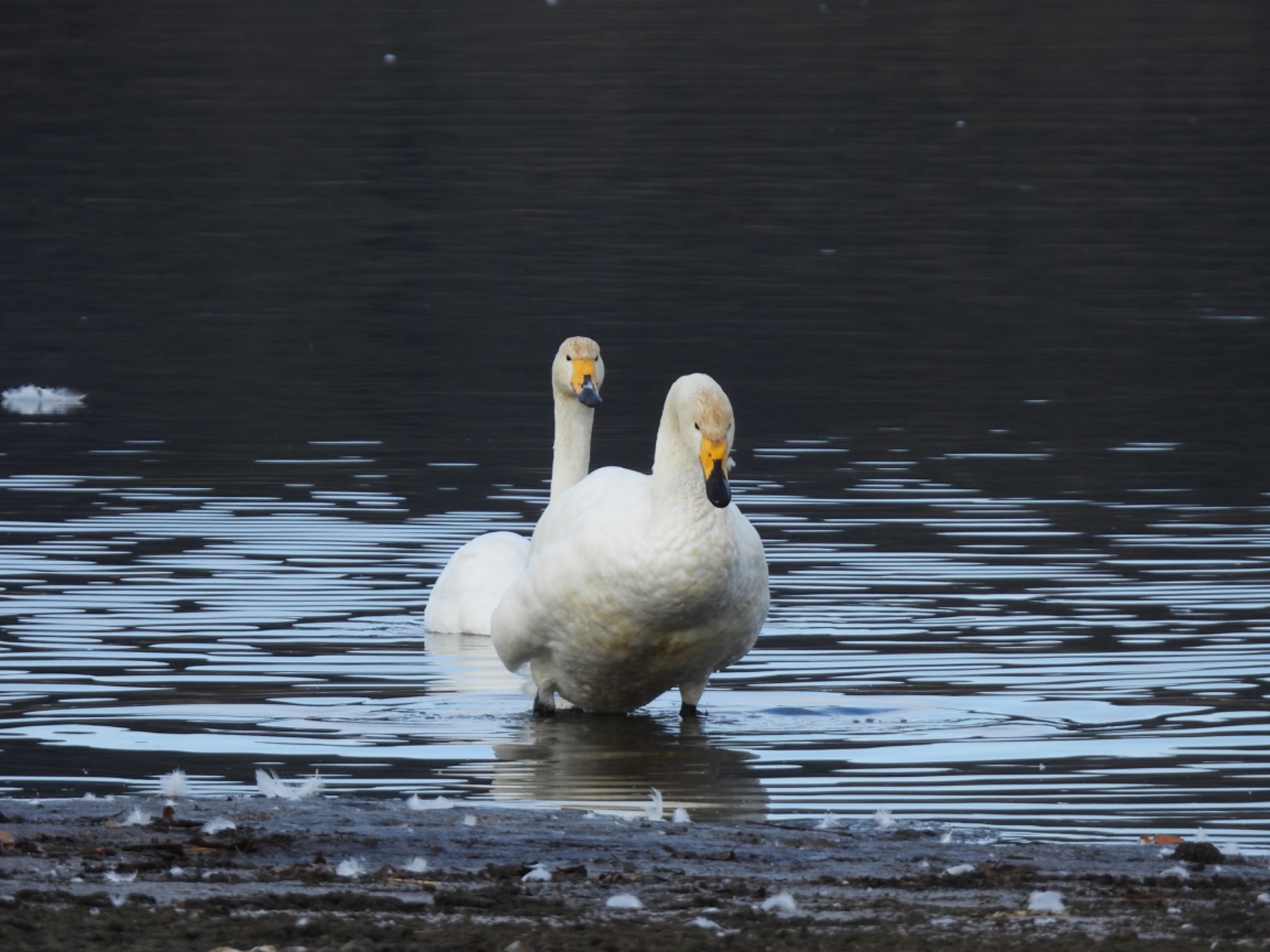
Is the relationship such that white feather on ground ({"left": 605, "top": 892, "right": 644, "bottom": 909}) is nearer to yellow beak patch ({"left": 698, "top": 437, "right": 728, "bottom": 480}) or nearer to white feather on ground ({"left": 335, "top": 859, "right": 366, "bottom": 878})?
white feather on ground ({"left": 335, "top": 859, "right": 366, "bottom": 878})

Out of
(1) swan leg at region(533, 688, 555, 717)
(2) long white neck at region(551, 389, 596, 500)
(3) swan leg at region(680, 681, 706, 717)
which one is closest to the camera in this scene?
(3) swan leg at region(680, 681, 706, 717)

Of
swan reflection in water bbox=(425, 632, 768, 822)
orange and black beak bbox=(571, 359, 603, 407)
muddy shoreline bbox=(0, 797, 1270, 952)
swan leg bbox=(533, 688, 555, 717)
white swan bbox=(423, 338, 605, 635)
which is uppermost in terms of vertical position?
orange and black beak bbox=(571, 359, 603, 407)

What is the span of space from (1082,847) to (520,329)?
1580 centimetres

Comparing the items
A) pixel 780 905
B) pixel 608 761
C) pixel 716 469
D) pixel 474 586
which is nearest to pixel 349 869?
pixel 780 905

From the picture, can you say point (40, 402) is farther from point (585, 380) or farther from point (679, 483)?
point (679, 483)

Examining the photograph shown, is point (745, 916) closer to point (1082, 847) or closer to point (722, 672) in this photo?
point (1082, 847)

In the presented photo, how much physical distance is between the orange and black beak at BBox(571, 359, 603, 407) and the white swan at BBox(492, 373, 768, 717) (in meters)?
2.41

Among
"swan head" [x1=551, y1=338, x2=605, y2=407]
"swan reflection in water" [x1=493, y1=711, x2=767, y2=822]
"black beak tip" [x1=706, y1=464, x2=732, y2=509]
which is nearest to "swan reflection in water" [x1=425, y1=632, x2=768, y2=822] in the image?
"swan reflection in water" [x1=493, y1=711, x2=767, y2=822]

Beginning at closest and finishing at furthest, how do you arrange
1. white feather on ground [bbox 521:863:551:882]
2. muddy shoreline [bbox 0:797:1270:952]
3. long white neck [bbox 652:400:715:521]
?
muddy shoreline [bbox 0:797:1270:952] < white feather on ground [bbox 521:863:551:882] < long white neck [bbox 652:400:715:521]

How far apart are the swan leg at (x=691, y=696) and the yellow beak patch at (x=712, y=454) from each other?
3.58 feet

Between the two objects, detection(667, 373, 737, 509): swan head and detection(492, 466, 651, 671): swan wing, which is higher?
detection(667, 373, 737, 509): swan head

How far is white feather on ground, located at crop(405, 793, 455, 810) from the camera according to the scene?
336 inches

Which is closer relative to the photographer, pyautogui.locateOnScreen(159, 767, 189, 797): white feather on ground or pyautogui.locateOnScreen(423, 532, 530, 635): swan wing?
pyautogui.locateOnScreen(159, 767, 189, 797): white feather on ground

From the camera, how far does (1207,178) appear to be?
3509cm
